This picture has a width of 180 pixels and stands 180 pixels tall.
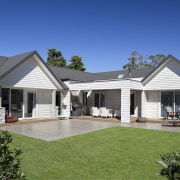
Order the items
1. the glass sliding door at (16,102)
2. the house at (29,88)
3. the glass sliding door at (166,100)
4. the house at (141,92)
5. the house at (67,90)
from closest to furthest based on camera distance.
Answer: the house at (29,88) → the house at (67,90) → the glass sliding door at (16,102) → the house at (141,92) → the glass sliding door at (166,100)

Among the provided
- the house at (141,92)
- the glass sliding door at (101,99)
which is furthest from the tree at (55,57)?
the glass sliding door at (101,99)

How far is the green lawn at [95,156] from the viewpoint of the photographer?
8812 millimetres

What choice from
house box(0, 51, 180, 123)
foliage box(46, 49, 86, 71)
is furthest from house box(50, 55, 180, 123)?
foliage box(46, 49, 86, 71)

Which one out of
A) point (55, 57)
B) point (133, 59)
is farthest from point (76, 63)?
point (133, 59)

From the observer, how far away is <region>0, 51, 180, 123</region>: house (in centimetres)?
2409

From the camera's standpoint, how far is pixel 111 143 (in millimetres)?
13969

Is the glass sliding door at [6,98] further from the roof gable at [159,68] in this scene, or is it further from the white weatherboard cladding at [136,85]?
the roof gable at [159,68]

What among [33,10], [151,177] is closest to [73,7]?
[33,10]

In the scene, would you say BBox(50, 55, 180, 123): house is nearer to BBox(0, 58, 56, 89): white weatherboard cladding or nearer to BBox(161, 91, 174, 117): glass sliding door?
BBox(161, 91, 174, 117): glass sliding door

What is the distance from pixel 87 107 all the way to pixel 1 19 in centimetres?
1612

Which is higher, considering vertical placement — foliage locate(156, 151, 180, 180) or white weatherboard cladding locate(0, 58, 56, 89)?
white weatherboard cladding locate(0, 58, 56, 89)

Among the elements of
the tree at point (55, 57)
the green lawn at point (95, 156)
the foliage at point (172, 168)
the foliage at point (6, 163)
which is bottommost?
the green lawn at point (95, 156)

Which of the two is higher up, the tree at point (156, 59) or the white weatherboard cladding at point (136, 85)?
the tree at point (156, 59)

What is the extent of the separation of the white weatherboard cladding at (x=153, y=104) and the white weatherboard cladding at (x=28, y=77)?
39.8 ft
